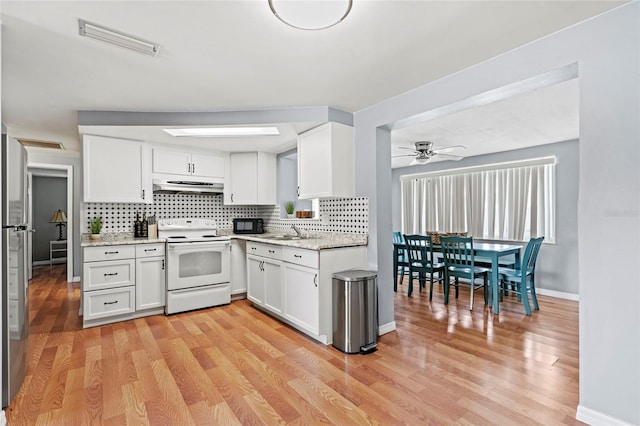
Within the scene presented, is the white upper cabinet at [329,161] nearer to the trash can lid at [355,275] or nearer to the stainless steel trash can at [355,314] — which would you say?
the trash can lid at [355,275]

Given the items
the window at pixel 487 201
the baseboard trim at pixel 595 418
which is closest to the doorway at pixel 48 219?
the window at pixel 487 201

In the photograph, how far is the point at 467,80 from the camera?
7.98 feet

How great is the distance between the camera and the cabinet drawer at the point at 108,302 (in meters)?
3.38

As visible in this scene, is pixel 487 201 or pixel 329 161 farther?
pixel 487 201

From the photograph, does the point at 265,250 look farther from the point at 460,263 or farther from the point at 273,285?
the point at 460,263

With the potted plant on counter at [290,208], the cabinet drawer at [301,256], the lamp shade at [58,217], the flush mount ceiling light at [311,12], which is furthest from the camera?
the lamp shade at [58,217]

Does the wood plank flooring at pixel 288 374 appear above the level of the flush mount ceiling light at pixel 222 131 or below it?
below

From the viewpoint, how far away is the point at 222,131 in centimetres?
363

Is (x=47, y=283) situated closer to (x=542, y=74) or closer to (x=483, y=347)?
(x=483, y=347)

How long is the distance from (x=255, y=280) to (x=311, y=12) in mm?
3063

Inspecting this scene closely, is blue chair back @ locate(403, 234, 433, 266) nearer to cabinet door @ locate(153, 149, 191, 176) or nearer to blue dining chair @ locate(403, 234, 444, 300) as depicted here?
blue dining chair @ locate(403, 234, 444, 300)

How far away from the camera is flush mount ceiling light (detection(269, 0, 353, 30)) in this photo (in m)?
1.57

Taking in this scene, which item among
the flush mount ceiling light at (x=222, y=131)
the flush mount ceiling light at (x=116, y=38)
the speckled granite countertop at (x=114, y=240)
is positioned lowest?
the speckled granite countertop at (x=114, y=240)

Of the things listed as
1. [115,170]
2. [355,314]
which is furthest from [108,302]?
[355,314]
